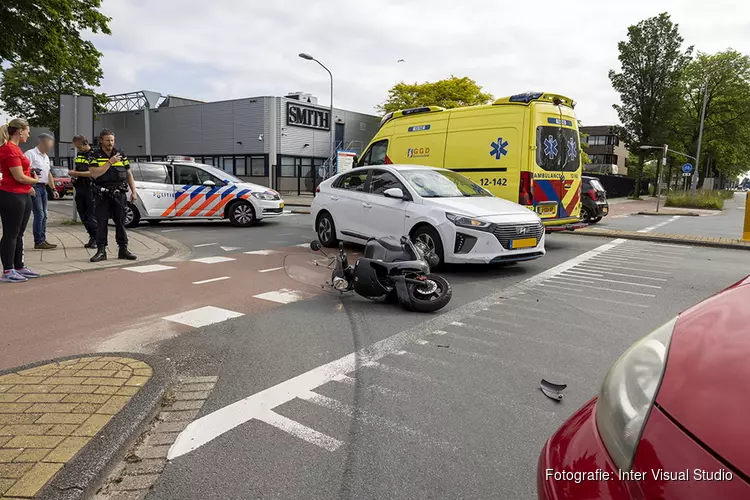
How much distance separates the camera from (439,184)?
837 cm

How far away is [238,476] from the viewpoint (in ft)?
8.07

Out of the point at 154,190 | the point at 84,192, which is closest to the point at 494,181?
the point at 84,192

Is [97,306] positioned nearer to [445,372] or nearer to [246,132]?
[445,372]

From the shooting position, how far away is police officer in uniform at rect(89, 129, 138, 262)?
25.5 feet

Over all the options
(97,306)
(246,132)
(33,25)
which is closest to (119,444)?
(97,306)

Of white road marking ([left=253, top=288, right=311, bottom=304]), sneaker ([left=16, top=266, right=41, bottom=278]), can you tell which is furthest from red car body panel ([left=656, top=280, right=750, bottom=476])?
sneaker ([left=16, top=266, right=41, bottom=278])

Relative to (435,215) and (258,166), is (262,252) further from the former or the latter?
(258,166)

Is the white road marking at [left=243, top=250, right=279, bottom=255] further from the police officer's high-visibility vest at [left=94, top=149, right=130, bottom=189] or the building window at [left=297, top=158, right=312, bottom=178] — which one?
the building window at [left=297, top=158, right=312, bottom=178]

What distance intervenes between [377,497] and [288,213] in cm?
1775

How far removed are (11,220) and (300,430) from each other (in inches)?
216

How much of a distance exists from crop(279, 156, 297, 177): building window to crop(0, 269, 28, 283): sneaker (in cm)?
3117

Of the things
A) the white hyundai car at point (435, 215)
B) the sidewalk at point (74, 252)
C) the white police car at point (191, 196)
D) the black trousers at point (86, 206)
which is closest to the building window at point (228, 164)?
the white police car at point (191, 196)

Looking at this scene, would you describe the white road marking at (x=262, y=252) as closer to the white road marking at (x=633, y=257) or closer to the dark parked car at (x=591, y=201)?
the white road marking at (x=633, y=257)

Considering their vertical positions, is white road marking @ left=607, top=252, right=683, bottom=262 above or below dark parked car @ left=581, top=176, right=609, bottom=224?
below
